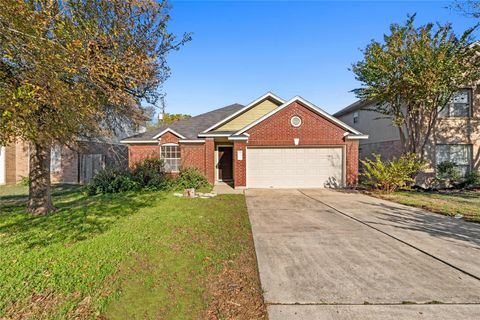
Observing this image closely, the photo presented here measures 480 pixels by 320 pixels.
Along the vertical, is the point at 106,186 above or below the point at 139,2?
below

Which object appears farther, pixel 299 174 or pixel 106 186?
pixel 299 174

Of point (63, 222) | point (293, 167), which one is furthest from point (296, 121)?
point (63, 222)

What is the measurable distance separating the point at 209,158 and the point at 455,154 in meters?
14.2

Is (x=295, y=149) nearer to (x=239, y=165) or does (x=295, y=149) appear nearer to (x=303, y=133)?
(x=303, y=133)

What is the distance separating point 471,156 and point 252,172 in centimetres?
1248

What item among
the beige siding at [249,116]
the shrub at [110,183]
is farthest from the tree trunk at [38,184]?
the beige siding at [249,116]

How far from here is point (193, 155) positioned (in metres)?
14.4

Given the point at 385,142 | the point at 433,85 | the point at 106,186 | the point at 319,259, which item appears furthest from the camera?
the point at 385,142

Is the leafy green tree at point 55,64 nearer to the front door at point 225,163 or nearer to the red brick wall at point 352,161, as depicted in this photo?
the front door at point 225,163

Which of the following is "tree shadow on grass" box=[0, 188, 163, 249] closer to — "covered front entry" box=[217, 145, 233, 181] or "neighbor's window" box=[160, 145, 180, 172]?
"neighbor's window" box=[160, 145, 180, 172]

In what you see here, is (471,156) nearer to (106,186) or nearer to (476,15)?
(476,15)

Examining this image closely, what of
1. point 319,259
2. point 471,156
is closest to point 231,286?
point 319,259

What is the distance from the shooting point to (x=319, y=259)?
4.13 metres

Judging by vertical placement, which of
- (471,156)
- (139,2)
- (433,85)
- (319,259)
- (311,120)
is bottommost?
(319,259)
